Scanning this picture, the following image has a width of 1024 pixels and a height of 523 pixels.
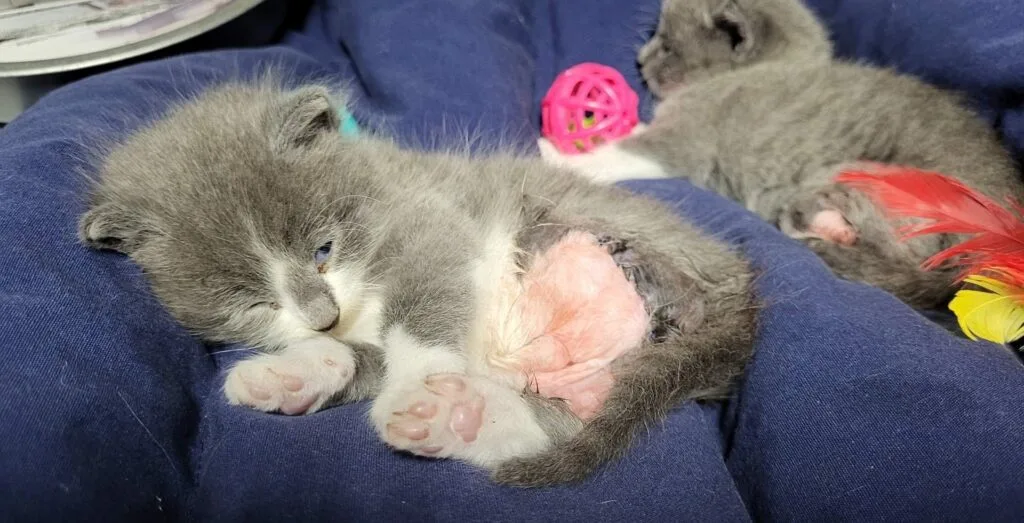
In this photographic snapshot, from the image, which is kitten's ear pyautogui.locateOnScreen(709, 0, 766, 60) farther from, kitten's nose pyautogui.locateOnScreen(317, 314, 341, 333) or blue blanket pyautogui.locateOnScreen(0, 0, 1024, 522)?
kitten's nose pyautogui.locateOnScreen(317, 314, 341, 333)

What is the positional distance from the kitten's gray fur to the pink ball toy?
5.8 inches

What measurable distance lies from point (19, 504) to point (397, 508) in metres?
0.64

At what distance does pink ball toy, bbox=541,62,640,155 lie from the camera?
9.33ft

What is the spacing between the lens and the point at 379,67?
106 inches

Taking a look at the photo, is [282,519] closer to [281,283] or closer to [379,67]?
[281,283]

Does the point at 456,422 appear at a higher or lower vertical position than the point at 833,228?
higher

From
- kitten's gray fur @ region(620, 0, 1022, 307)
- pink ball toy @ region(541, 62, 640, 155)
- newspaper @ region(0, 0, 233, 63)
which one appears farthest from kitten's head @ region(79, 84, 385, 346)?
kitten's gray fur @ region(620, 0, 1022, 307)

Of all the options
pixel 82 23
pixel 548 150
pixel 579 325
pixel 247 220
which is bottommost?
pixel 548 150

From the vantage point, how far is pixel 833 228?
232 centimetres

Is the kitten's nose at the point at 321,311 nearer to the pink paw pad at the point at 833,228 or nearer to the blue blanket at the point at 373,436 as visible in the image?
the blue blanket at the point at 373,436

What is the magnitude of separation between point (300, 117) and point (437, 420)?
78 centimetres

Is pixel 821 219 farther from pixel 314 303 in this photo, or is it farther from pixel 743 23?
pixel 314 303

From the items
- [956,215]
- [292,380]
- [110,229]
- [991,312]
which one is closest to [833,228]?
[956,215]

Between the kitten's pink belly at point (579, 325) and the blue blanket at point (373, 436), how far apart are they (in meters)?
0.21
